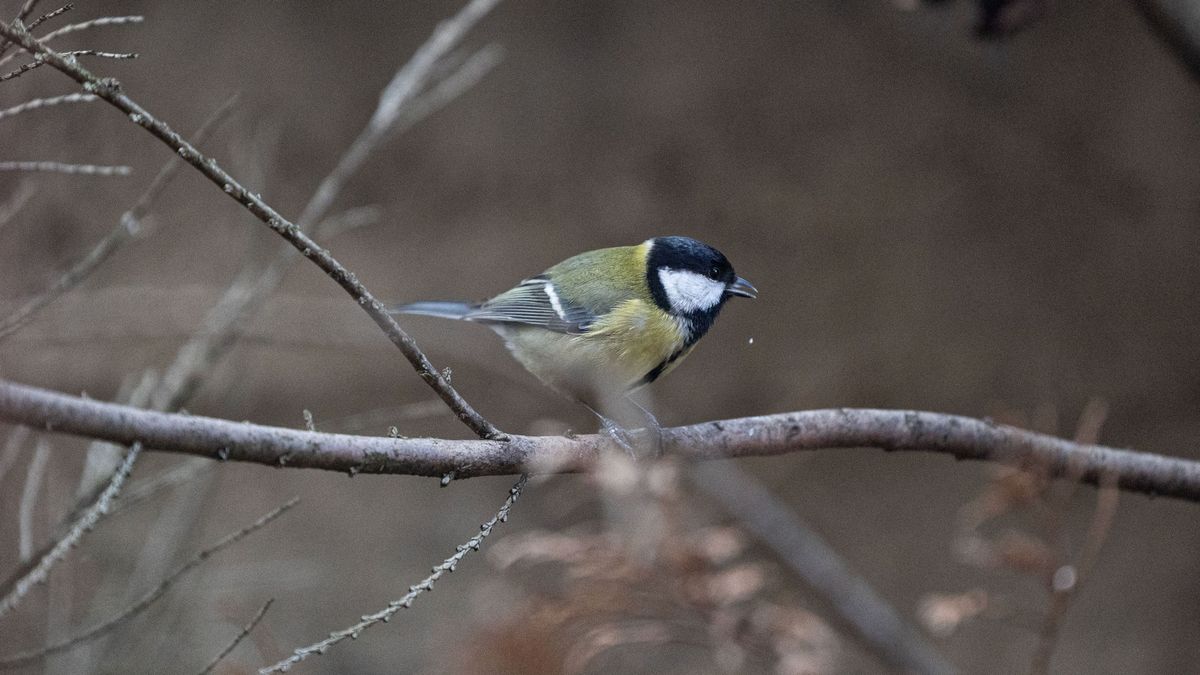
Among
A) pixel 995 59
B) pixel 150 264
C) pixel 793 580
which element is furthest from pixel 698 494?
pixel 150 264

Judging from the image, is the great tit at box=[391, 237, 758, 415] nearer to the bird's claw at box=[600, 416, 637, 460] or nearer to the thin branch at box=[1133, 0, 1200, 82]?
the bird's claw at box=[600, 416, 637, 460]

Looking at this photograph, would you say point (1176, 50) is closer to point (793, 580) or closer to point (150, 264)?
point (793, 580)

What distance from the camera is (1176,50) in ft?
7.88

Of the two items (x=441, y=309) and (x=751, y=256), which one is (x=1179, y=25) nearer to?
(x=751, y=256)

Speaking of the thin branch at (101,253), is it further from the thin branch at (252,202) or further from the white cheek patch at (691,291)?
the white cheek patch at (691,291)

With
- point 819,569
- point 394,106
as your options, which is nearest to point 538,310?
point 394,106

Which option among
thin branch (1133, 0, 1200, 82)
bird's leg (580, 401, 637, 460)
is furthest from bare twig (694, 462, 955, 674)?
thin branch (1133, 0, 1200, 82)

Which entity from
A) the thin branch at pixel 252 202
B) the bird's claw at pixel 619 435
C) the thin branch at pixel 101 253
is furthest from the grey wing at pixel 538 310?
the thin branch at pixel 252 202

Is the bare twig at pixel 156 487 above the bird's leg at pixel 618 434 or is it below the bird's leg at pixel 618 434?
above

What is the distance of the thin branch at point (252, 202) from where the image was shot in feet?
3.49

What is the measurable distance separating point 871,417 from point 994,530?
2174 mm

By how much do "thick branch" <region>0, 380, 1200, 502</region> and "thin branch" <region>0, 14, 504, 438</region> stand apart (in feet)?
0.28

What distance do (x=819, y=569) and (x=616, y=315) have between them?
4.59 ft

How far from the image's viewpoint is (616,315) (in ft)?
9.02
